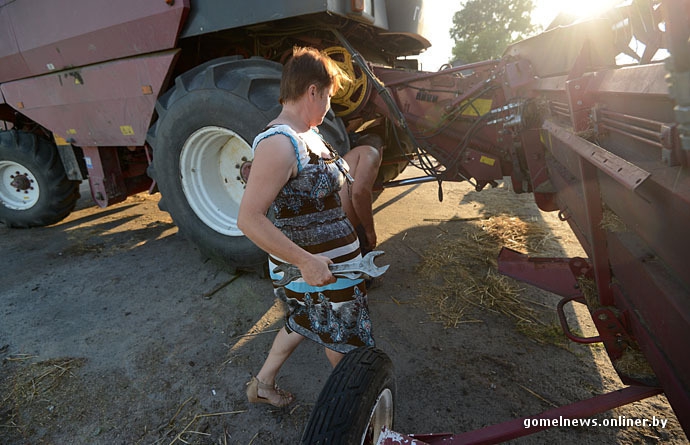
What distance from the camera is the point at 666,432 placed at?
1.88 meters

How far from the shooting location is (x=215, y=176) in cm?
→ 364

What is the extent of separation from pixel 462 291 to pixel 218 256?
2144 millimetres

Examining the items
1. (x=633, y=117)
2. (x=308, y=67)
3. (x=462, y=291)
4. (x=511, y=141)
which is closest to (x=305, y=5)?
(x=308, y=67)

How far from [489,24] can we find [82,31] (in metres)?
31.0

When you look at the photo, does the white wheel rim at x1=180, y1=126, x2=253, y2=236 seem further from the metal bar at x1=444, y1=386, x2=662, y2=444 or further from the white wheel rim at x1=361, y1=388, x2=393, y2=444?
the metal bar at x1=444, y1=386, x2=662, y2=444

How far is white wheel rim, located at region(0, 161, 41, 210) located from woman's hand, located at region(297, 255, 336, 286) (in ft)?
17.7

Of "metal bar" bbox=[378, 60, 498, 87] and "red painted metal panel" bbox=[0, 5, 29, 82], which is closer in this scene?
"metal bar" bbox=[378, 60, 498, 87]

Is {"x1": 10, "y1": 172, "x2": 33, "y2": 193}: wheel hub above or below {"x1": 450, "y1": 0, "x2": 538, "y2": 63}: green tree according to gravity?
below

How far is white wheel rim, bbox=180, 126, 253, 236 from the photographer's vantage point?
3428mm

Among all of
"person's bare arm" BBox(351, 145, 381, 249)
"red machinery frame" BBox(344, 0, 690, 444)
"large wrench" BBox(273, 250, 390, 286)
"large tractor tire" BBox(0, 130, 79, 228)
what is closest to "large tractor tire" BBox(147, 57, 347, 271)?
"person's bare arm" BBox(351, 145, 381, 249)

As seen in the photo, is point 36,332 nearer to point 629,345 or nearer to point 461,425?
point 461,425

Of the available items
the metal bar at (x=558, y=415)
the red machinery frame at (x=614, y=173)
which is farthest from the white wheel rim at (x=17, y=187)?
the metal bar at (x=558, y=415)

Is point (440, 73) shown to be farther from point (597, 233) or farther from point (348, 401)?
point (348, 401)

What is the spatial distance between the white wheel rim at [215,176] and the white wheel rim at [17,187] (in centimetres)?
309
